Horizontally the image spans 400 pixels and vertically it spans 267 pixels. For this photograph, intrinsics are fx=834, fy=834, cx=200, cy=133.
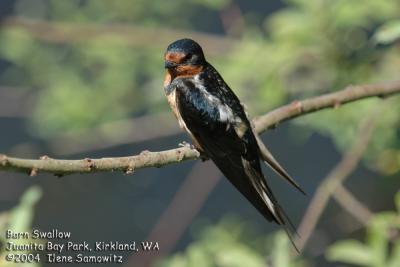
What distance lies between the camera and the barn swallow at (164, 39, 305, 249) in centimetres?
275

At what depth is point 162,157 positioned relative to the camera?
6.90 feet

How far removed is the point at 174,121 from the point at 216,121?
1.64 metres

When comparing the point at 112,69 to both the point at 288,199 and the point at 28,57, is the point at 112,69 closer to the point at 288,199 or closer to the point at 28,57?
the point at 28,57

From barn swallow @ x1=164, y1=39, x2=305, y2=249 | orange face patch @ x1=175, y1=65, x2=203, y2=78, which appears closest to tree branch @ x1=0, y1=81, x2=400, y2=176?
barn swallow @ x1=164, y1=39, x2=305, y2=249

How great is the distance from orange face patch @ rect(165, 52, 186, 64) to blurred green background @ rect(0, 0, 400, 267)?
22.3 inches

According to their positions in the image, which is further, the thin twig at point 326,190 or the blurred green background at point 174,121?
the blurred green background at point 174,121

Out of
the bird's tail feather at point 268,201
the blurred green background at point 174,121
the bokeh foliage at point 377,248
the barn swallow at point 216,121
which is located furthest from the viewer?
the blurred green background at point 174,121

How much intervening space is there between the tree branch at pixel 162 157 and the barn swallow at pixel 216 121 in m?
0.16

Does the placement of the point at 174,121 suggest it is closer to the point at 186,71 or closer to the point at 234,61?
the point at 234,61

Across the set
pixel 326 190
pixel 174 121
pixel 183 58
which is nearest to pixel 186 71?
pixel 183 58

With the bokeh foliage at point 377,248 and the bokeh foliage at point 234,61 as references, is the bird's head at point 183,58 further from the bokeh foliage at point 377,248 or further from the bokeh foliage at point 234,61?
the bokeh foliage at point 377,248

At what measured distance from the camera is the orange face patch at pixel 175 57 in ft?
10.1

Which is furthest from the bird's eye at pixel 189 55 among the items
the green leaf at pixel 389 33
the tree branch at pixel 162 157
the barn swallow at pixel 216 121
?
the green leaf at pixel 389 33

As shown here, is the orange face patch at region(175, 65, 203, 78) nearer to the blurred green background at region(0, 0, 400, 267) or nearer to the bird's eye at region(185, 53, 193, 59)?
the bird's eye at region(185, 53, 193, 59)
